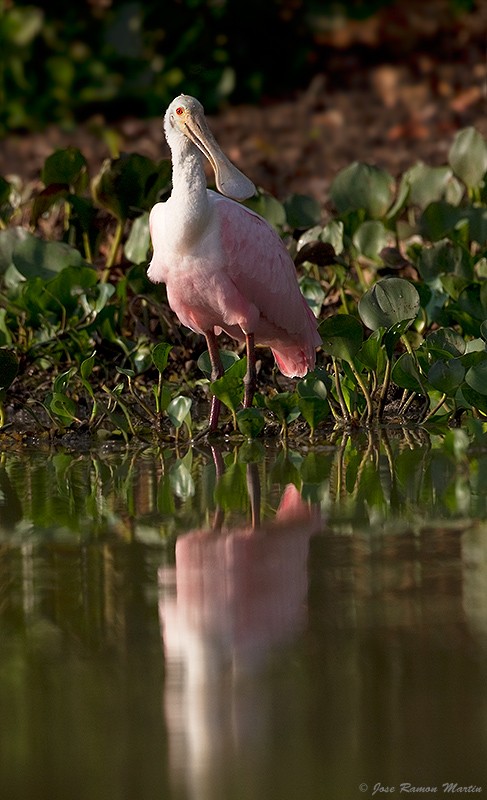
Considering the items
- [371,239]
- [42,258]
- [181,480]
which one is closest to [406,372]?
[181,480]

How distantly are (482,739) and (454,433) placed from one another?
226 centimetres

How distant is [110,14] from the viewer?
43.9 feet

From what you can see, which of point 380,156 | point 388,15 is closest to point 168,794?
point 380,156

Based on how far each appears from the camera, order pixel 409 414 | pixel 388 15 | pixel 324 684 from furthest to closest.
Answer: pixel 388 15, pixel 409 414, pixel 324 684

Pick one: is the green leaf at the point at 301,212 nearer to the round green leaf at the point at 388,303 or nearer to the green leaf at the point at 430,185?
the green leaf at the point at 430,185

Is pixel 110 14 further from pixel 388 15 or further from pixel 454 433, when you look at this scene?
pixel 454 433

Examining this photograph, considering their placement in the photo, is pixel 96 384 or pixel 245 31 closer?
pixel 96 384

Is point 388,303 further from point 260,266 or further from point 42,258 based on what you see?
point 42,258

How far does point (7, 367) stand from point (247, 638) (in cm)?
278

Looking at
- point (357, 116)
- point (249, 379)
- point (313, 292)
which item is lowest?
point (249, 379)

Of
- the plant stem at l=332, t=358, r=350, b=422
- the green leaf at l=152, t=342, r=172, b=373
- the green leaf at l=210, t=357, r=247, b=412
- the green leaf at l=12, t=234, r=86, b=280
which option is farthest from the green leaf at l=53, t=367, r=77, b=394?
the green leaf at l=12, t=234, r=86, b=280

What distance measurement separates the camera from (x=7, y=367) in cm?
518

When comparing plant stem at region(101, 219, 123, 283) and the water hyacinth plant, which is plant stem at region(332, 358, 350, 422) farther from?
plant stem at region(101, 219, 123, 283)

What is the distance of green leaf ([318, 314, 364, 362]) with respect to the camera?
5.04 m
